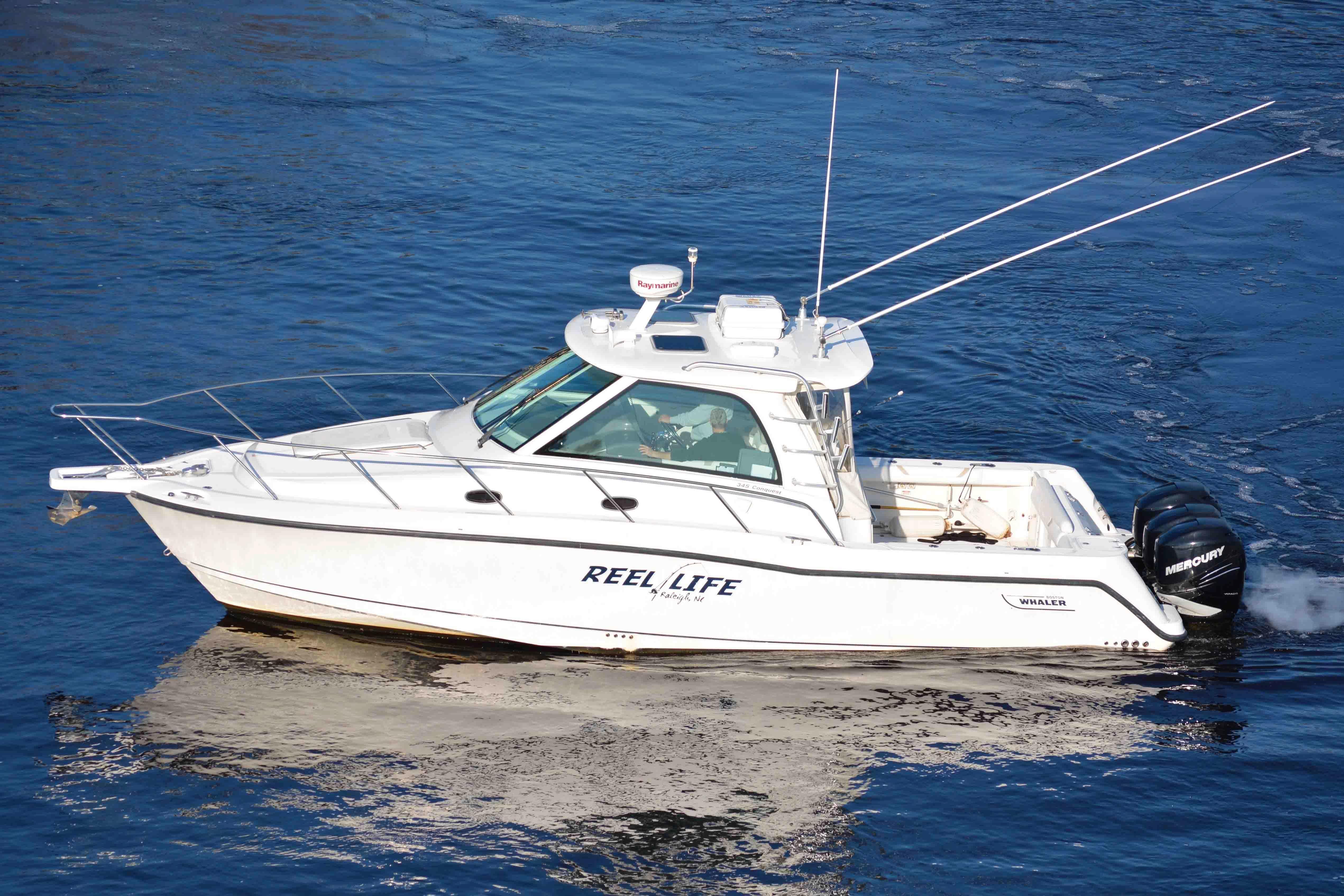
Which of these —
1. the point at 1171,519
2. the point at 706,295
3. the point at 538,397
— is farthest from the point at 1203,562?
the point at 706,295

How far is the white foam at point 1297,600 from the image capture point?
30.4ft

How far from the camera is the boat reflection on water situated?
23.7 ft

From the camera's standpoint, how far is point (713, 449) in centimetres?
839

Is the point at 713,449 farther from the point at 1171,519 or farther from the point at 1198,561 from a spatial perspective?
the point at 1198,561

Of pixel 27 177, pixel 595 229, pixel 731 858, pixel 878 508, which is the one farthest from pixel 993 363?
pixel 27 177

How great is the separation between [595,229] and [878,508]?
8.14 meters

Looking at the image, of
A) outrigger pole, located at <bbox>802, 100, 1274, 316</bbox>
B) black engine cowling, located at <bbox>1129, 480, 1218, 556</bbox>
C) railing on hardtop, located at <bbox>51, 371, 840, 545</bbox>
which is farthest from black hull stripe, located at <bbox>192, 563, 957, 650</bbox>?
outrigger pole, located at <bbox>802, 100, 1274, 316</bbox>

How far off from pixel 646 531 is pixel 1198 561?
12.4ft

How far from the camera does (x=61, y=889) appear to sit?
6477 millimetres

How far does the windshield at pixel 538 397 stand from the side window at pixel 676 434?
0.19 m

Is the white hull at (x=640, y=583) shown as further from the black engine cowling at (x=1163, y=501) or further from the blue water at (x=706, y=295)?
the black engine cowling at (x=1163, y=501)

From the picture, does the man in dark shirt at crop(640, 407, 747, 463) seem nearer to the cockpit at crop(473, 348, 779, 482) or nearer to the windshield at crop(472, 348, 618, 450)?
the cockpit at crop(473, 348, 779, 482)

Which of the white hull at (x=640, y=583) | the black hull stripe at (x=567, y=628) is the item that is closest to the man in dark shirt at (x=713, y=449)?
the white hull at (x=640, y=583)

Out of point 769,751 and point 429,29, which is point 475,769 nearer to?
point 769,751
